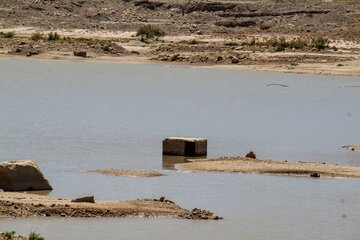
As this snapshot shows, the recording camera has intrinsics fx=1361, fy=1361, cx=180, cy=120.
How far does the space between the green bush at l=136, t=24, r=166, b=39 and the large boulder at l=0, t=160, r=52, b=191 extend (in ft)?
162

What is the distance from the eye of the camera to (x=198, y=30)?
79500 millimetres

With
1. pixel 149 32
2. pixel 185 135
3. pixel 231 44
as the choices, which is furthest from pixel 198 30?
pixel 185 135

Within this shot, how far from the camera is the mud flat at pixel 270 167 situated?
28.0m

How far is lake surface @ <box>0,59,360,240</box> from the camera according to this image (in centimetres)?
2192

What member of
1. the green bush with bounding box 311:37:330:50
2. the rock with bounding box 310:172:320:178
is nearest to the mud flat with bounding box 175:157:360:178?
the rock with bounding box 310:172:320:178

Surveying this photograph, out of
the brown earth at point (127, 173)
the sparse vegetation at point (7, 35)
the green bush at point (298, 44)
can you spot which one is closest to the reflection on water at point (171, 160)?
the brown earth at point (127, 173)

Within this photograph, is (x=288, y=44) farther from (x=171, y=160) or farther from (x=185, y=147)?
(x=171, y=160)

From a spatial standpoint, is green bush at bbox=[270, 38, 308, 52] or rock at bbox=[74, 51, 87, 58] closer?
rock at bbox=[74, 51, 87, 58]

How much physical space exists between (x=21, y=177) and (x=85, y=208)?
2374 millimetres

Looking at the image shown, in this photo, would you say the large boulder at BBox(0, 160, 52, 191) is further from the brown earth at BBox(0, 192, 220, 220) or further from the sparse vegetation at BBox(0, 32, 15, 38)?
the sparse vegetation at BBox(0, 32, 15, 38)

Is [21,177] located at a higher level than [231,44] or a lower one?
lower

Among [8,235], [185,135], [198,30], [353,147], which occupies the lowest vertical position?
[8,235]

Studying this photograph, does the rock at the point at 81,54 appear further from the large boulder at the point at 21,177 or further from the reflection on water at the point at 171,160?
the large boulder at the point at 21,177

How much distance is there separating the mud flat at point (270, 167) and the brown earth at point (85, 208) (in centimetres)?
520
